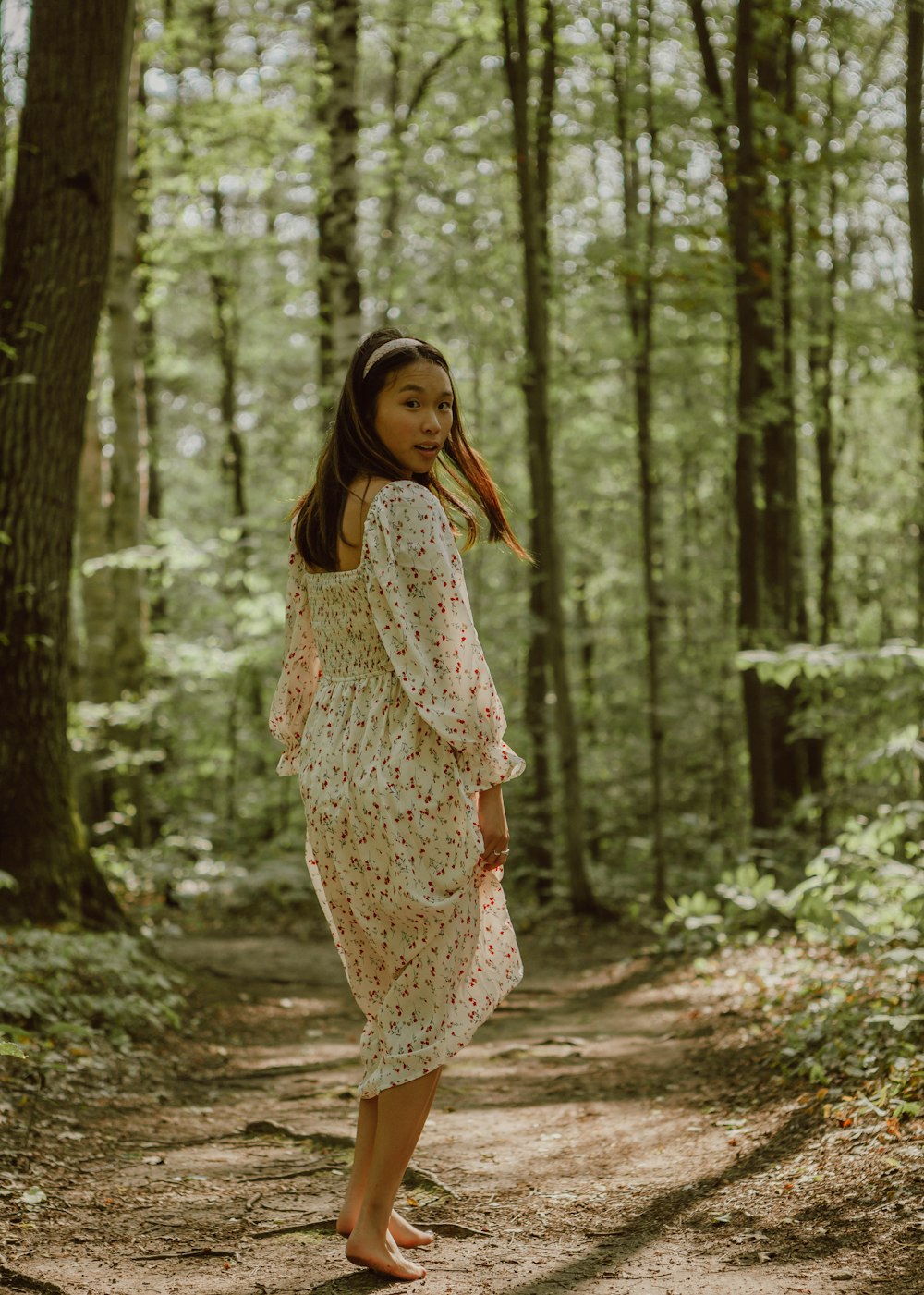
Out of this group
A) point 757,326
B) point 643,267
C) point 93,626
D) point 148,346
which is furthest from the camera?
point 148,346

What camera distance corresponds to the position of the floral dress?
10.0 ft

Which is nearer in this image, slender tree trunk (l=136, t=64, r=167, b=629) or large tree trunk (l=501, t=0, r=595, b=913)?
large tree trunk (l=501, t=0, r=595, b=913)

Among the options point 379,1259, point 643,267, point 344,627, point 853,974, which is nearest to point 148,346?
point 643,267

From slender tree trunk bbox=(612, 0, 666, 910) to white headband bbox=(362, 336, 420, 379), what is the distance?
7.88 m

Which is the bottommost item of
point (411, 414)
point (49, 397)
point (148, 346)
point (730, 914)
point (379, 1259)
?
point (730, 914)

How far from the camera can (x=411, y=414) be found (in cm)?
327

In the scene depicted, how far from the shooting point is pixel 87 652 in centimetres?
1286

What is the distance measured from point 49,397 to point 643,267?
6.19 m

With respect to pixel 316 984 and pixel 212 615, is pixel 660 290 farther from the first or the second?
pixel 316 984

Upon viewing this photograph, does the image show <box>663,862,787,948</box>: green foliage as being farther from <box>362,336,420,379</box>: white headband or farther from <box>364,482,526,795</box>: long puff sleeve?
<box>362,336,420,379</box>: white headband

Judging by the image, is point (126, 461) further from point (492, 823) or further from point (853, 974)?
point (492, 823)

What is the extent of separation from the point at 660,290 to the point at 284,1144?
34.7 feet

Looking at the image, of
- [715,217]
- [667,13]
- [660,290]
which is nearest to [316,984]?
[660,290]

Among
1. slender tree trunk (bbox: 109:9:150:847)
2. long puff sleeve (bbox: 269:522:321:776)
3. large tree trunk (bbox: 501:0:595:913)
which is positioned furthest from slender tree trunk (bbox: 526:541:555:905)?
long puff sleeve (bbox: 269:522:321:776)
